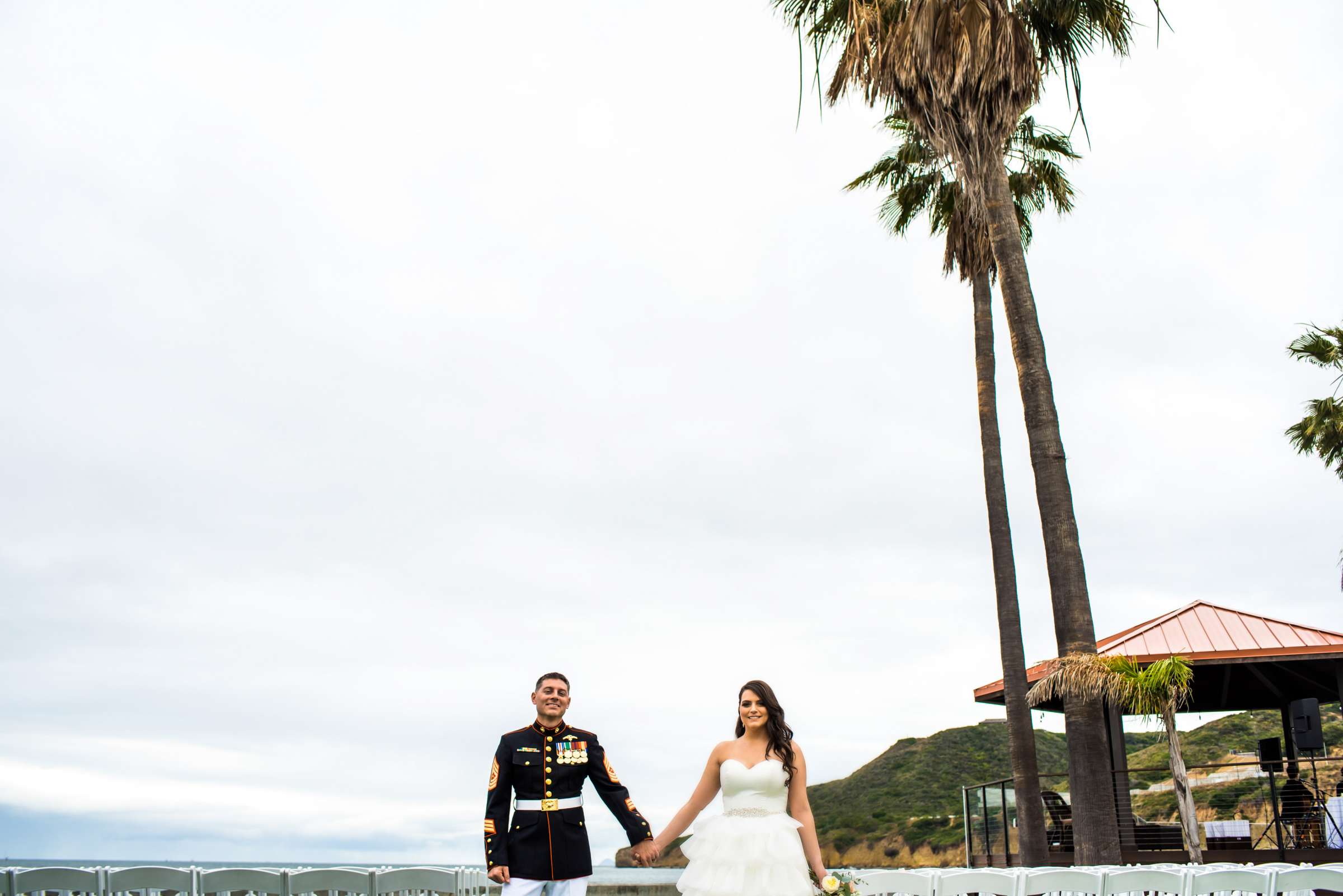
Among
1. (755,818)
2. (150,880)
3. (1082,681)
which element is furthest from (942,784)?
(150,880)

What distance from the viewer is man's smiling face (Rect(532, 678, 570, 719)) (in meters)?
6.27

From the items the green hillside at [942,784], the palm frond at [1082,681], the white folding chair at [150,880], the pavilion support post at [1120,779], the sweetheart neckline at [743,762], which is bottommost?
the green hillside at [942,784]

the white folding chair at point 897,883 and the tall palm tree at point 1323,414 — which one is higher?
the tall palm tree at point 1323,414

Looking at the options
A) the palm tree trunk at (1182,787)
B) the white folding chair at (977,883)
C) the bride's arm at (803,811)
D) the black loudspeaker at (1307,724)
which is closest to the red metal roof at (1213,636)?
the black loudspeaker at (1307,724)

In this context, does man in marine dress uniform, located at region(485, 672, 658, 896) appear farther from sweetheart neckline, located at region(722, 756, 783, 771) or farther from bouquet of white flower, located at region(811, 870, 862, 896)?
bouquet of white flower, located at region(811, 870, 862, 896)

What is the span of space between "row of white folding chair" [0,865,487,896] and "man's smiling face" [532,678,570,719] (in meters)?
1.03

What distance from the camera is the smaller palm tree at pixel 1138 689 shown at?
463 inches

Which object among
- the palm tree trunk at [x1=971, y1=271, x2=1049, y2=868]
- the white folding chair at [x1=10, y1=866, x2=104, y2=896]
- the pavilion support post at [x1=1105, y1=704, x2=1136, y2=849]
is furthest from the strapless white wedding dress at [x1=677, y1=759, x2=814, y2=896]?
the pavilion support post at [x1=1105, y1=704, x2=1136, y2=849]

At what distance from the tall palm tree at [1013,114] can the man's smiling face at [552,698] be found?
24.3ft

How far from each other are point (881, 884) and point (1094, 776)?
218 inches

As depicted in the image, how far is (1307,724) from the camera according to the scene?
16.9 m

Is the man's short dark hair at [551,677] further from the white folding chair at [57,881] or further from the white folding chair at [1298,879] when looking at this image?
the white folding chair at [1298,879]

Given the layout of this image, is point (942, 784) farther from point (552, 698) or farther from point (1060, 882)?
point (552, 698)

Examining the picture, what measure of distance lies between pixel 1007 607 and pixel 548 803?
1247cm
